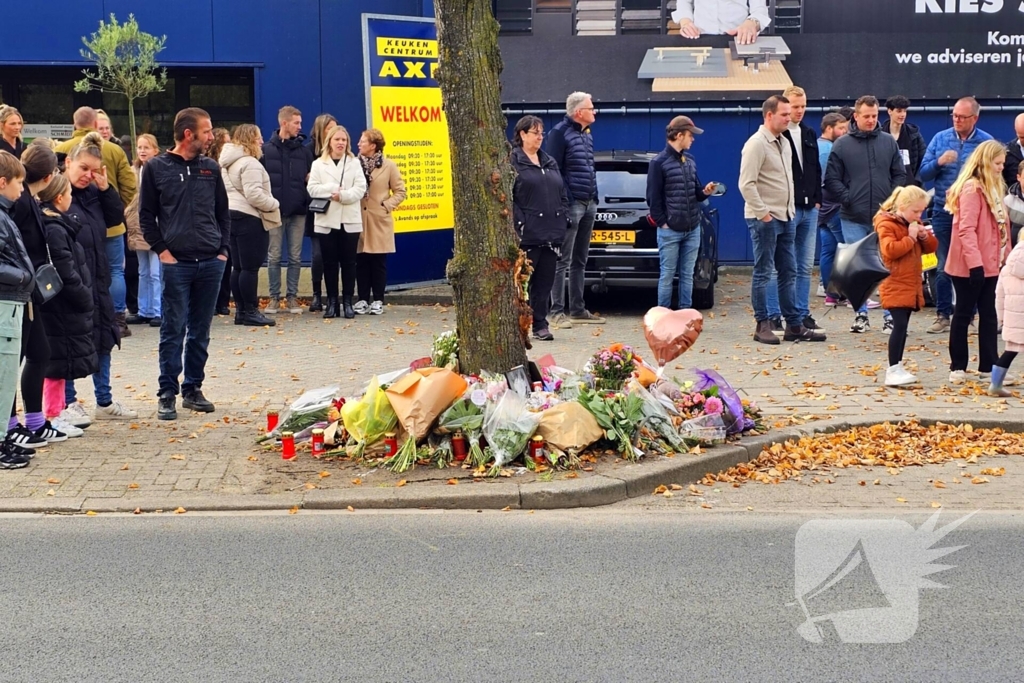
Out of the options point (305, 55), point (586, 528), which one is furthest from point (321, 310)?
point (586, 528)

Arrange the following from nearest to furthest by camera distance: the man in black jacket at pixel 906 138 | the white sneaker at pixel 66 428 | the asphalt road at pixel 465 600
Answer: the asphalt road at pixel 465 600 < the white sneaker at pixel 66 428 < the man in black jacket at pixel 906 138

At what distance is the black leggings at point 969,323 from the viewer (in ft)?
32.8

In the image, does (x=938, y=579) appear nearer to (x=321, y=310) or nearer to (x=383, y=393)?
(x=383, y=393)

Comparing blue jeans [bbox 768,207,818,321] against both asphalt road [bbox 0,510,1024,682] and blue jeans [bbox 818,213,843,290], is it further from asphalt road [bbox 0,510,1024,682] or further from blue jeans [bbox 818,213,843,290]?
asphalt road [bbox 0,510,1024,682]

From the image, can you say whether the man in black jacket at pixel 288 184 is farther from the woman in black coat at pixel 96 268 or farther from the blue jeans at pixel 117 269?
the woman in black coat at pixel 96 268

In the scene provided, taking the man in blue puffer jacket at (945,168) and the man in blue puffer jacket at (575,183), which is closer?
the man in blue puffer jacket at (945,168)

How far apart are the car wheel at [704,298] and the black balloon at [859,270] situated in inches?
163

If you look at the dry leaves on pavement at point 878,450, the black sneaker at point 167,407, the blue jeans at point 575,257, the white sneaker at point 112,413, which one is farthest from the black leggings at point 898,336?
the white sneaker at point 112,413

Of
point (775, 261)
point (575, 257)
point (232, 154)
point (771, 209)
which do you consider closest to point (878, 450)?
point (771, 209)

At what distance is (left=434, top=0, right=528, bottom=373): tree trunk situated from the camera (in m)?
8.12

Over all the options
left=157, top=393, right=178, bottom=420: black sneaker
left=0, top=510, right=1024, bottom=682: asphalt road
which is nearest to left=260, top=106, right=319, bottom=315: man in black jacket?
left=157, top=393, right=178, bottom=420: black sneaker

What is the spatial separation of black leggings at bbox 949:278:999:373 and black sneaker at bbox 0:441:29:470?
6.55 metres

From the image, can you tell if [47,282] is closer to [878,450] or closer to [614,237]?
[878,450]

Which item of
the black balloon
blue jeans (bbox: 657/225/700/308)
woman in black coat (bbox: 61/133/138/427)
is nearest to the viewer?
woman in black coat (bbox: 61/133/138/427)
